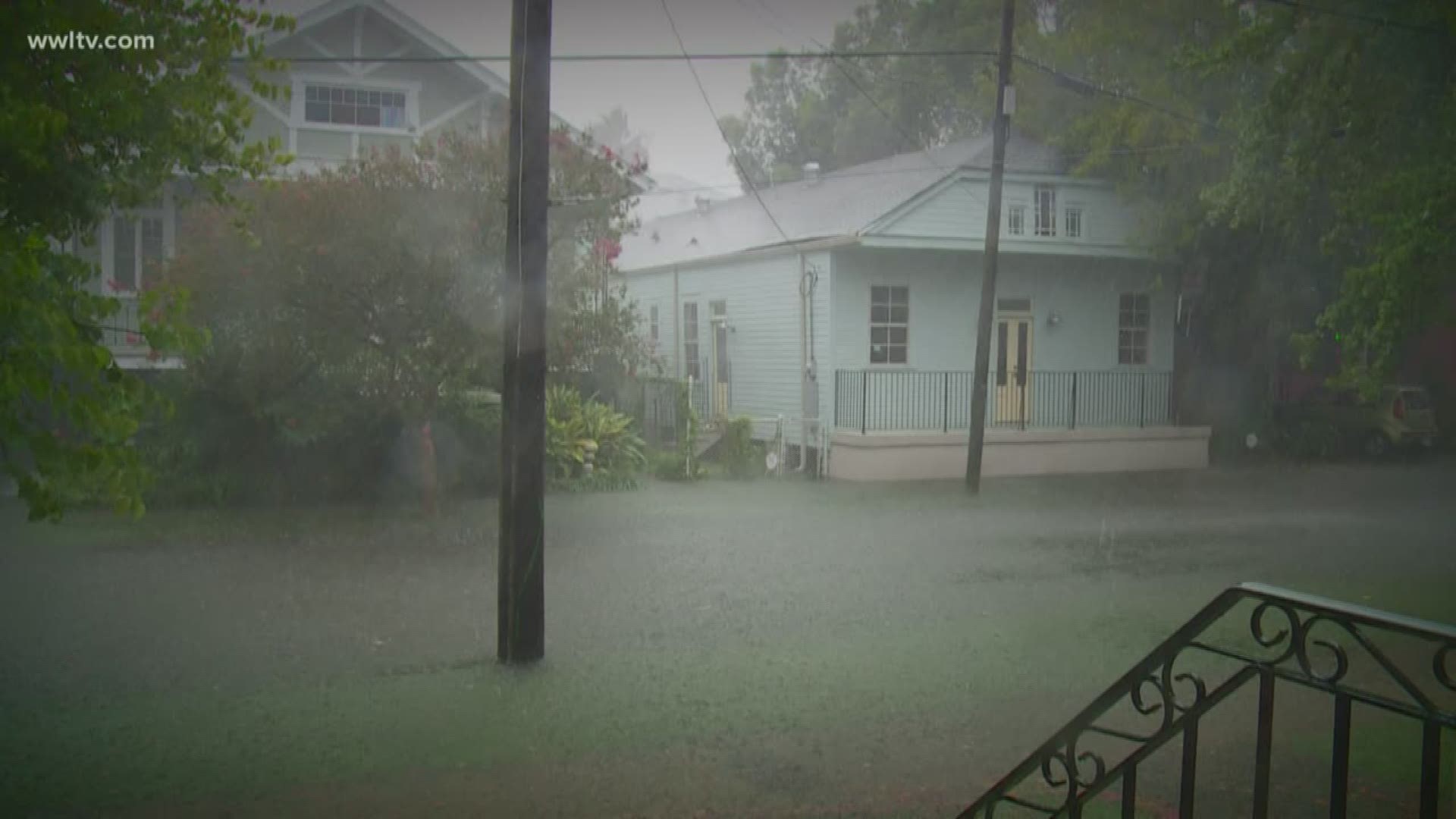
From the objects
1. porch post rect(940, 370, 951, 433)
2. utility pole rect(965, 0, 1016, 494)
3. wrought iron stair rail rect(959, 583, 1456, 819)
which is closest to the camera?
wrought iron stair rail rect(959, 583, 1456, 819)

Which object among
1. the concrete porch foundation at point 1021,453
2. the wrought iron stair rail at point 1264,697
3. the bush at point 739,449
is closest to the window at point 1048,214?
the concrete porch foundation at point 1021,453

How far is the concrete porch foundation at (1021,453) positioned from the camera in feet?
64.9

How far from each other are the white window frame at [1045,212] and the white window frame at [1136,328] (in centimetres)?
264

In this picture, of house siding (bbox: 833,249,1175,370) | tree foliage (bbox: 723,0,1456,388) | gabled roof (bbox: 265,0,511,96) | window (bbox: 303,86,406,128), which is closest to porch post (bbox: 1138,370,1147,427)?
house siding (bbox: 833,249,1175,370)

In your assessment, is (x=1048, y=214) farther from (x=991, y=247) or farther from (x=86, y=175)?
(x=86, y=175)

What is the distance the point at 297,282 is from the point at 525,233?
24.9ft

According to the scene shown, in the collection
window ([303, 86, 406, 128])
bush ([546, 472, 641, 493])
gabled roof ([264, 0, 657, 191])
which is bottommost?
bush ([546, 472, 641, 493])

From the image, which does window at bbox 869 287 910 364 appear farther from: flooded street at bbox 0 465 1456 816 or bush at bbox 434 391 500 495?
bush at bbox 434 391 500 495

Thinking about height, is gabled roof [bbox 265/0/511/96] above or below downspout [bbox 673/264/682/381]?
above

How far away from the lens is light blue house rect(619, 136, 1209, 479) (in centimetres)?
2080

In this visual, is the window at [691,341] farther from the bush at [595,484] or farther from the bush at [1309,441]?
the bush at [1309,441]

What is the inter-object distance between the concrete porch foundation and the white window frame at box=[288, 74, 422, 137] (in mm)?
9151

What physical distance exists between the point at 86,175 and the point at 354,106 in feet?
53.9

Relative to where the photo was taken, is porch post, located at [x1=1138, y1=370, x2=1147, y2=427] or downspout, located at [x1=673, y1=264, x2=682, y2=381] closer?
porch post, located at [x1=1138, y1=370, x2=1147, y2=427]
